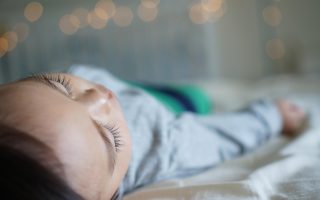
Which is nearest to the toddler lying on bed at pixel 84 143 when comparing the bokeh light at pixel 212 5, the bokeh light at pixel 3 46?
the bokeh light at pixel 3 46

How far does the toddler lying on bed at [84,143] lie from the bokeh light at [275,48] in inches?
67.4

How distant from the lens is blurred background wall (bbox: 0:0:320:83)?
2.06m

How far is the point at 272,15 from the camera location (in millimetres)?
2377

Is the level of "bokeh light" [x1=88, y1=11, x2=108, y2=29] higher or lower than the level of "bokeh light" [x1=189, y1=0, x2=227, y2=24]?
lower

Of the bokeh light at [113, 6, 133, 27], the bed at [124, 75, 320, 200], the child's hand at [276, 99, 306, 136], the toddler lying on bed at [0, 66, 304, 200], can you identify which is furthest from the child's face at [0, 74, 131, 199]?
the bokeh light at [113, 6, 133, 27]

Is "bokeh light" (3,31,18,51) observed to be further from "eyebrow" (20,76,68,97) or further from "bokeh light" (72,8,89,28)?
"eyebrow" (20,76,68,97)

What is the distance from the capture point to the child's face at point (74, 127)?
434mm

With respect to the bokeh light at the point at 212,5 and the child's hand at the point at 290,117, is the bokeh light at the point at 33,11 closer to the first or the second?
the bokeh light at the point at 212,5

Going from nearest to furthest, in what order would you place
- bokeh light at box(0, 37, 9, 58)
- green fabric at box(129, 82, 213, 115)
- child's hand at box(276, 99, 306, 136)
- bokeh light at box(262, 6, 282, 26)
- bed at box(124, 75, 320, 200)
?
bed at box(124, 75, 320, 200) → child's hand at box(276, 99, 306, 136) → green fabric at box(129, 82, 213, 115) → bokeh light at box(0, 37, 9, 58) → bokeh light at box(262, 6, 282, 26)

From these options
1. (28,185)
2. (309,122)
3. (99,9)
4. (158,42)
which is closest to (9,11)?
(99,9)

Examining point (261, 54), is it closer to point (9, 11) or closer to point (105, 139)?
point (9, 11)

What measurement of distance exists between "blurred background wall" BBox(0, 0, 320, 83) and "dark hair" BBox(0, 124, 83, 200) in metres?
1.65

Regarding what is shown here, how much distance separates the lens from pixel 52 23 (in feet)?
6.81

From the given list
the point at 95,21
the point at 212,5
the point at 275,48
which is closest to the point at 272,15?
the point at 275,48
